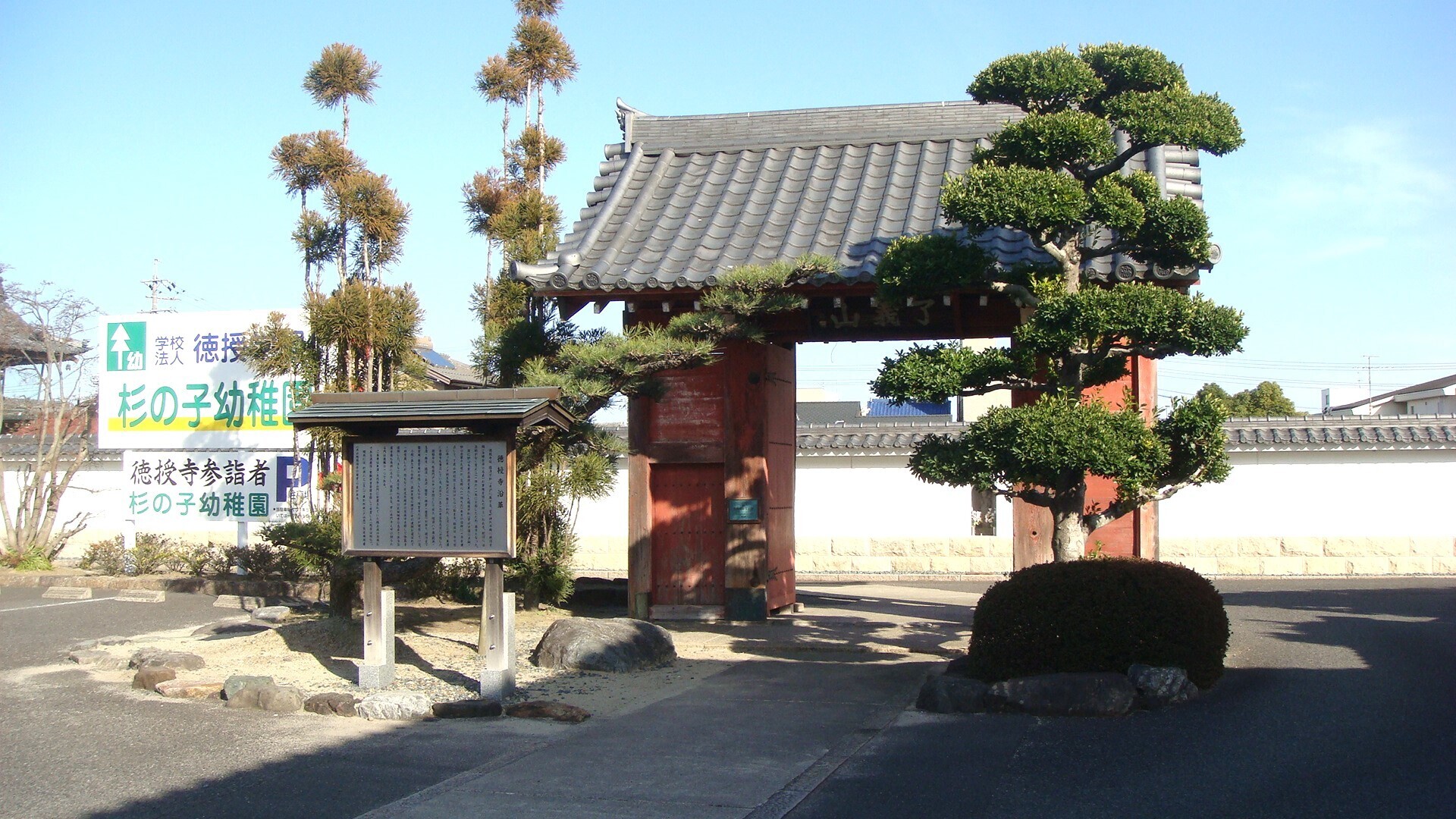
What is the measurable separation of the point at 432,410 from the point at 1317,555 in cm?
1728

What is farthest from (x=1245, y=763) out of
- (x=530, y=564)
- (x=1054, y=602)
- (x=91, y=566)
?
(x=91, y=566)

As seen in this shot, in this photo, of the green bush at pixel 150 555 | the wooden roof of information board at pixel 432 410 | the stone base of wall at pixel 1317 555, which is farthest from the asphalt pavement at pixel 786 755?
the stone base of wall at pixel 1317 555

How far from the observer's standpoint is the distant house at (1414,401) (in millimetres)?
37938

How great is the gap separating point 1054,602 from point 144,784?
559 cm

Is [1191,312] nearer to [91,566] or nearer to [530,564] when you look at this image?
[530,564]

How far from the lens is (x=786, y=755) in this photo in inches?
265

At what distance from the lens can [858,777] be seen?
6141mm

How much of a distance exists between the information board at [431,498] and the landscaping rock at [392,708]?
107 cm

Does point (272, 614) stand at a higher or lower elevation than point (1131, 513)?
lower

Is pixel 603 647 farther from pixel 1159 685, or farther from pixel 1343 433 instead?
pixel 1343 433

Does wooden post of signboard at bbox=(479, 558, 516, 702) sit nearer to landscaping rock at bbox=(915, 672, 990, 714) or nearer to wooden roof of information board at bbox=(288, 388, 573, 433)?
wooden roof of information board at bbox=(288, 388, 573, 433)

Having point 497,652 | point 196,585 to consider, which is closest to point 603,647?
point 497,652

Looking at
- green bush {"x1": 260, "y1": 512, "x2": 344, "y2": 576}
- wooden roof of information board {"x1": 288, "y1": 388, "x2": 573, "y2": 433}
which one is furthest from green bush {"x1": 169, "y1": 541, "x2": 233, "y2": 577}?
wooden roof of information board {"x1": 288, "y1": 388, "x2": 573, "y2": 433}

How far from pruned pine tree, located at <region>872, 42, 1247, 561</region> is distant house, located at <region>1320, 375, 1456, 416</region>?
97.4 feet
